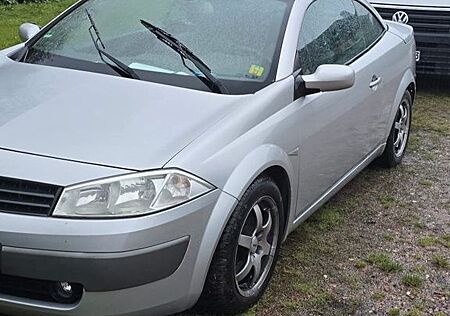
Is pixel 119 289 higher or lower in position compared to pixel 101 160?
A: lower

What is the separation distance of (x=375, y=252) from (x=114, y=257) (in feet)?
6.63

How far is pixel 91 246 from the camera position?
2939 mm

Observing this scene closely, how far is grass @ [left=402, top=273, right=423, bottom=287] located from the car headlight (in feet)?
5.11

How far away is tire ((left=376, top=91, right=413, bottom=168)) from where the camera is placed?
5.76 meters

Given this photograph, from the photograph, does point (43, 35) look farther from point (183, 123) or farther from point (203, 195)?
point (203, 195)

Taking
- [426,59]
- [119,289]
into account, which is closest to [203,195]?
[119,289]

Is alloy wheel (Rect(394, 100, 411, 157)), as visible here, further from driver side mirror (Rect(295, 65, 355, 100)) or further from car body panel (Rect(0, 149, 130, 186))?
car body panel (Rect(0, 149, 130, 186))

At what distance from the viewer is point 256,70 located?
3.96 meters

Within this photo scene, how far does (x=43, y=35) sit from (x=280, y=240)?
1.89 meters

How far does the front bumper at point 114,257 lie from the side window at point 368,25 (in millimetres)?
2463

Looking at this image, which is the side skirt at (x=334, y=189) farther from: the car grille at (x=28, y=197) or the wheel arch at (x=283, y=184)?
the car grille at (x=28, y=197)

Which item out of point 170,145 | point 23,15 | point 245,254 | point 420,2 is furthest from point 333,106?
point 23,15

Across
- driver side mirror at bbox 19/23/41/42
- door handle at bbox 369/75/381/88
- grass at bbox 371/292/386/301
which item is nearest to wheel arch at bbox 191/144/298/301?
grass at bbox 371/292/386/301

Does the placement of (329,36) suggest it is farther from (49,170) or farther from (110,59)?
(49,170)
